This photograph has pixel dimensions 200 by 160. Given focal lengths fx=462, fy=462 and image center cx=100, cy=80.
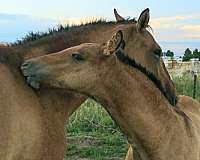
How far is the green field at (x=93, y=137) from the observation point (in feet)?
24.3

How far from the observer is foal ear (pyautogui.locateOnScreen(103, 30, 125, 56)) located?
4055mm

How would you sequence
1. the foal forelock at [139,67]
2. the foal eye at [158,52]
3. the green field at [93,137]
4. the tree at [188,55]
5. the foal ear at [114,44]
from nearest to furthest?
the foal ear at [114,44] < the foal forelock at [139,67] < the foal eye at [158,52] < the green field at [93,137] < the tree at [188,55]

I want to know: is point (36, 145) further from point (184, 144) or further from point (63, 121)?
point (184, 144)

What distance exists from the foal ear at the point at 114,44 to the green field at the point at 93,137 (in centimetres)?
292

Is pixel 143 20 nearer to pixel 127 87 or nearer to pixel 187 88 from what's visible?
pixel 127 87

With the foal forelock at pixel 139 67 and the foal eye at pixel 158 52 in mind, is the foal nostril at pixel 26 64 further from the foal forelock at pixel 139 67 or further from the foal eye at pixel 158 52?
the foal eye at pixel 158 52

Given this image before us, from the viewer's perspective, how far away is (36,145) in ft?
12.8

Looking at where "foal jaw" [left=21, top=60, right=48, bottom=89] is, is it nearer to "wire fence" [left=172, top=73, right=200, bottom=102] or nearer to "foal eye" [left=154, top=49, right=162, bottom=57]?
Result: "foal eye" [left=154, top=49, right=162, bottom=57]

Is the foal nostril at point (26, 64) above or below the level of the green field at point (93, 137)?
above

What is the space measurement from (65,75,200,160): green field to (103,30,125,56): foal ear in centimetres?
292

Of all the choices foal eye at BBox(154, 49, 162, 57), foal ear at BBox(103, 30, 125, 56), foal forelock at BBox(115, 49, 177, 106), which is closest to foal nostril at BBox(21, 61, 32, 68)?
foal ear at BBox(103, 30, 125, 56)

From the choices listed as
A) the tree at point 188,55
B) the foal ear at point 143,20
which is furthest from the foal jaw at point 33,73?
the tree at point 188,55

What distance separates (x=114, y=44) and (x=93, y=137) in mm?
4500

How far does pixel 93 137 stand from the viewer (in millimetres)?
8414
